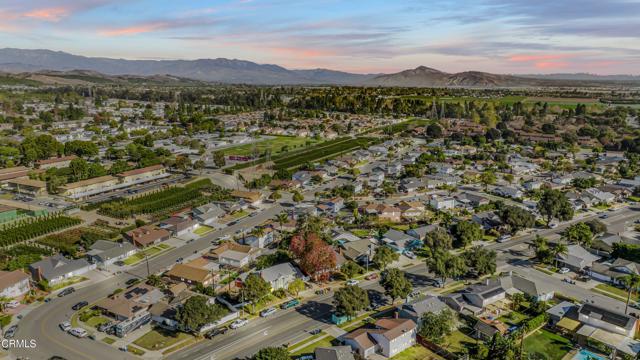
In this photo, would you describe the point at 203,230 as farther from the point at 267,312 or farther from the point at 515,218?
the point at 515,218

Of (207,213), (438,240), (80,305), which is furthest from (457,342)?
(207,213)

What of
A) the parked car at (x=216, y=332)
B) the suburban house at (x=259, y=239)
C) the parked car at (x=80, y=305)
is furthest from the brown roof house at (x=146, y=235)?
the parked car at (x=216, y=332)

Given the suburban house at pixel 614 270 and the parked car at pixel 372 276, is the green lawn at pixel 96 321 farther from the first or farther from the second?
the suburban house at pixel 614 270

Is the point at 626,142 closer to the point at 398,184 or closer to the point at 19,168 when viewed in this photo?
the point at 398,184

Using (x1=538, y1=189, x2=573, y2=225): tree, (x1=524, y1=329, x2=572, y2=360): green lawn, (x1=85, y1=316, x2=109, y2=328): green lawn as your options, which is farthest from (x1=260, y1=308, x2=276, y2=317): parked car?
(x1=538, y1=189, x2=573, y2=225): tree

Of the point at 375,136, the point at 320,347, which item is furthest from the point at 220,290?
the point at 375,136

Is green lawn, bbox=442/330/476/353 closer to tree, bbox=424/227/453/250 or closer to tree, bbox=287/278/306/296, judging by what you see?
tree, bbox=424/227/453/250
